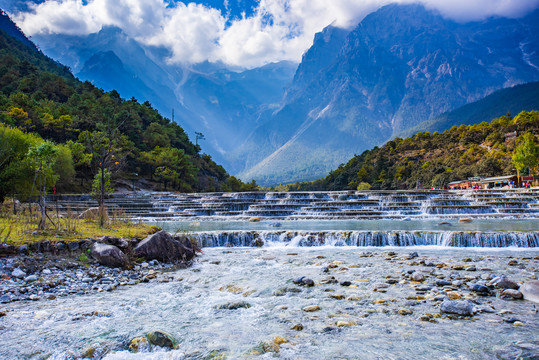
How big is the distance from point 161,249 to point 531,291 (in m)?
11.6

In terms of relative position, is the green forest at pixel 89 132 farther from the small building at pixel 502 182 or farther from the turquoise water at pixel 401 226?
the small building at pixel 502 182

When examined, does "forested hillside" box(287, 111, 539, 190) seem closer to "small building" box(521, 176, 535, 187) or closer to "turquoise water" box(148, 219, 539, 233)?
"small building" box(521, 176, 535, 187)

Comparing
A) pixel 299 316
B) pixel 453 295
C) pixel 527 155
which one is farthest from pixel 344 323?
pixel 527 155

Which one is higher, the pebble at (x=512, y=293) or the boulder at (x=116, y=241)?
the boulder at (x=116, y=241)

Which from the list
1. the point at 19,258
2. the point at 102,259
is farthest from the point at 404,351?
the point at 19,258

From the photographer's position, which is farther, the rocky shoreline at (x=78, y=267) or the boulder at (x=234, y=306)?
the rocky shoreline at (x=78, y=267)

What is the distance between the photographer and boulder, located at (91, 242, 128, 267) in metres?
10.7

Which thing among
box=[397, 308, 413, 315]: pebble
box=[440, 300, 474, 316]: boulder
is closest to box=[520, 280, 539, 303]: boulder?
box=[440, 300, 474, 316]: boulder

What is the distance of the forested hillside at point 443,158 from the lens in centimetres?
7288

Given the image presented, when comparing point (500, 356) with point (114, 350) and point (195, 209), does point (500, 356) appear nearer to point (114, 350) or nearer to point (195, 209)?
point (114, 350)

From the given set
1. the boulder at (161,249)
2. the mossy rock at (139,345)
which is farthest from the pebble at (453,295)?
the boulder at (161,249)

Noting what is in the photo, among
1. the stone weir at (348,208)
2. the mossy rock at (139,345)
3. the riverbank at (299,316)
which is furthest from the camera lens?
the stone weir at (348,208)

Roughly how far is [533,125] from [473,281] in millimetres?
101048

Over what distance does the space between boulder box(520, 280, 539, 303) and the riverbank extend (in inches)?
6.1
